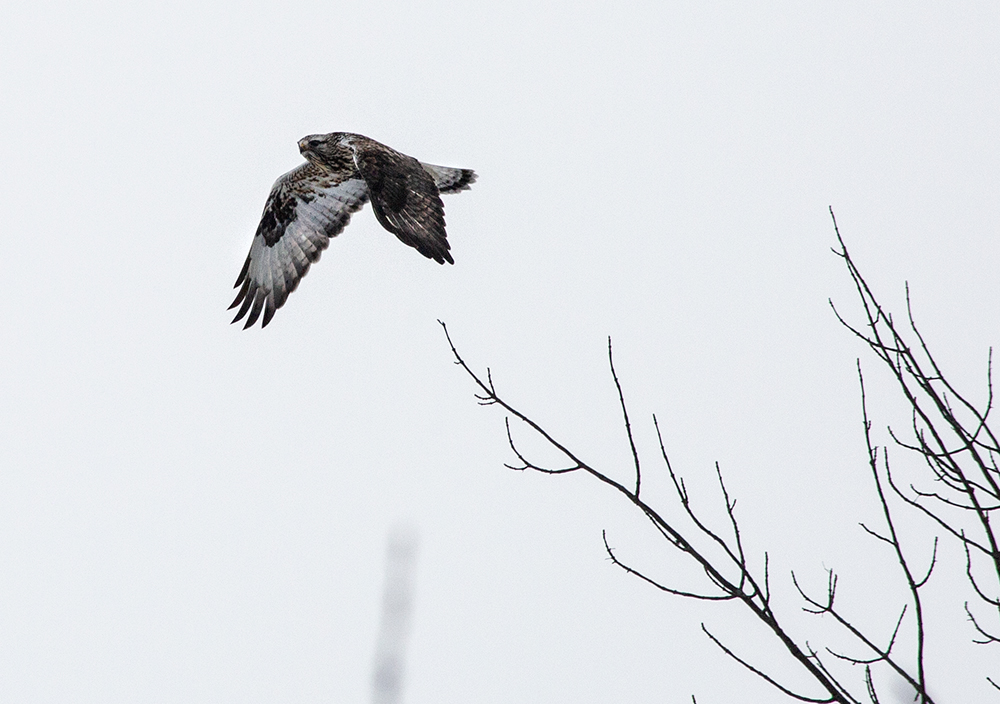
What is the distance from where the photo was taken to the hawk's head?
11633 millimetres

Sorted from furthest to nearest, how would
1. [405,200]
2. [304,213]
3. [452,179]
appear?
[304,213], [452,179], [405,200]

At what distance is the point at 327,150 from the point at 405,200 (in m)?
2.40

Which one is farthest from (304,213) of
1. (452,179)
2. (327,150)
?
(452,179)

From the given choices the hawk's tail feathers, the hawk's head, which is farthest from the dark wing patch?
the hawk's tail feathers

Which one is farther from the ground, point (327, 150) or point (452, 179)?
point (452, 179)

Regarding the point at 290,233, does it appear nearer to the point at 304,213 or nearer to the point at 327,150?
the point at 304,213

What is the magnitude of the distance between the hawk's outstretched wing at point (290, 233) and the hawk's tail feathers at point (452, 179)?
0.77 meters

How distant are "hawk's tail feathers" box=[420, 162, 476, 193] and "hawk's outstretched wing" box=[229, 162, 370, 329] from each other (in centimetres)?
77

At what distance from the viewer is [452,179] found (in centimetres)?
1248

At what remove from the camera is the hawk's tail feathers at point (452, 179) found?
12.4 metres

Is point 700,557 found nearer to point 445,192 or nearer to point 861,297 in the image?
point 861,297

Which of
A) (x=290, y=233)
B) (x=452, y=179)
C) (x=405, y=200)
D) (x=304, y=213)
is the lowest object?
(x=405, y=200)

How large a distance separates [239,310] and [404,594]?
905cm

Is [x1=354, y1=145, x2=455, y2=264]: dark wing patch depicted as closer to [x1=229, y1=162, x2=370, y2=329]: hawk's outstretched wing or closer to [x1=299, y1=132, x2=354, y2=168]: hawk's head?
[x1=299, y1=132, x2=354, y2=168]: hawk's head
